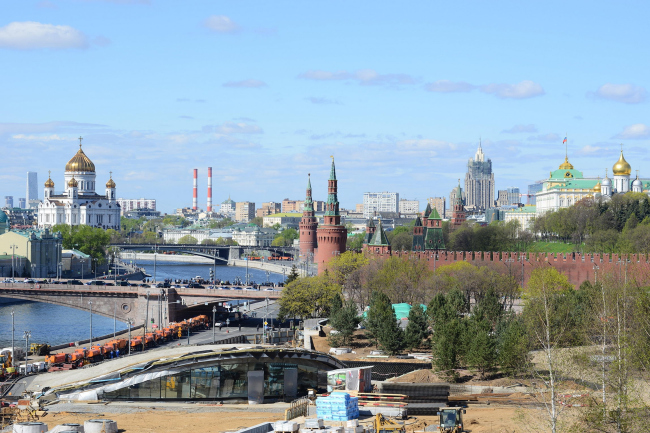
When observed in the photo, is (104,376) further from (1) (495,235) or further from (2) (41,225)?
(2) (41,225)

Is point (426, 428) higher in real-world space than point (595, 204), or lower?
lower

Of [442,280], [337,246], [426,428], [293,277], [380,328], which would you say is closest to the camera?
[426,428]

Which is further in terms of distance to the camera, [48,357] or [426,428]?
[48,357]

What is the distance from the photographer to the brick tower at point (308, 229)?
15312cm

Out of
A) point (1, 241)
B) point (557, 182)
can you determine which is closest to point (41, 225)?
point (1, 241)

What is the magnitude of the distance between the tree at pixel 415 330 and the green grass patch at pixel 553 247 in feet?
224

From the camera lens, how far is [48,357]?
182 ft

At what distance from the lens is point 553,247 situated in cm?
12681

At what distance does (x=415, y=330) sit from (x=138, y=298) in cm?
3410

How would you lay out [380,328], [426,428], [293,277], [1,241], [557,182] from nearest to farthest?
[426,428]
[380,328]
[293,277]
[1,241]
[557,182]

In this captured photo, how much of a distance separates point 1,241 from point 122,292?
50.3 metres

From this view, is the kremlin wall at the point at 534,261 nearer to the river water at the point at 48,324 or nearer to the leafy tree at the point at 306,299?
the leafy tree at the point at 306,299

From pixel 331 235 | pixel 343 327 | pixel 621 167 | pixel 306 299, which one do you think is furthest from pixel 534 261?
pixel 621 167

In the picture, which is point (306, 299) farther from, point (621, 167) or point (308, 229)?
point (621, 167)
